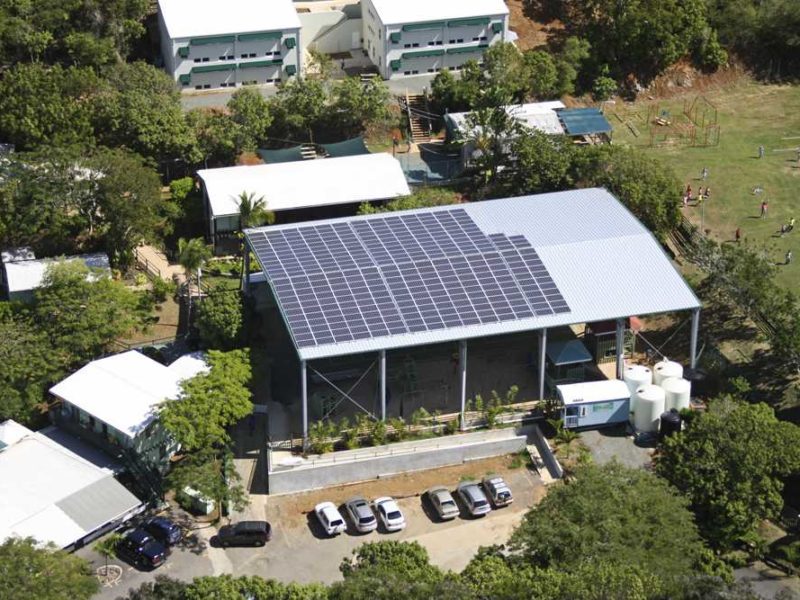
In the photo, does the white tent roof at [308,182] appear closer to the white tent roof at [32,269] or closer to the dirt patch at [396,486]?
the white tent roof at [32,269]

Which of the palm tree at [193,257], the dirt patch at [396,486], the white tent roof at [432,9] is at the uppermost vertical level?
the white tent roof at [432,9]

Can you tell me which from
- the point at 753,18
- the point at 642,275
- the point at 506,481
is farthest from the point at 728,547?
the point at 753,18

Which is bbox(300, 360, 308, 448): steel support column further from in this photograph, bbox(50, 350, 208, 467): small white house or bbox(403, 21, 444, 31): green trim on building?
bbox(403, 21, 444, 31): green trim on building

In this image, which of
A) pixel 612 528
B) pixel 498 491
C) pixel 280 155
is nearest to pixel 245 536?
pixel 498 491

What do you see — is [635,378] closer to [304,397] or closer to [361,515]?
[361,515]

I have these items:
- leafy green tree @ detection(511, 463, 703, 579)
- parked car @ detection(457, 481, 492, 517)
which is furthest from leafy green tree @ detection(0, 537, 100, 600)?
leafy green tree @ detection(511, 463, 703, 579)

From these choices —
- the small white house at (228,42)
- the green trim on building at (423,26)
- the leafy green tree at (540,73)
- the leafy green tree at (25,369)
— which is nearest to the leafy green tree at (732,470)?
the leafy green tree at (25,369)

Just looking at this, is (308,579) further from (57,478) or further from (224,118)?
(224,118)
